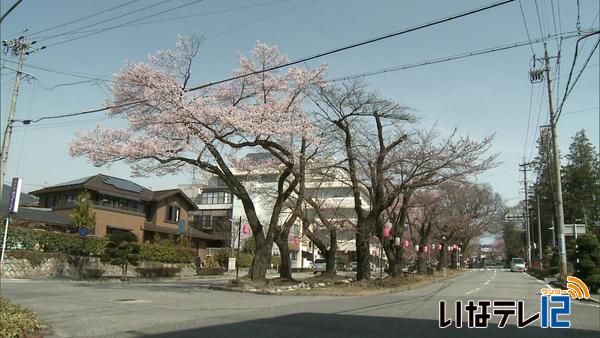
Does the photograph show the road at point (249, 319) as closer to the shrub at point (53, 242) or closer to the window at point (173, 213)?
the shrub at point (53, 242)

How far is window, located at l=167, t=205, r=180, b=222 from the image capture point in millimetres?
49000

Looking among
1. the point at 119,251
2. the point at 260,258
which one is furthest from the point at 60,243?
the point at 260,258

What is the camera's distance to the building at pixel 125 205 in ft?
132

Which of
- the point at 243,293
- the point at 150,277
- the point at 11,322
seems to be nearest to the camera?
the point at 11,322

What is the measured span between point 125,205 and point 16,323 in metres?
36.2

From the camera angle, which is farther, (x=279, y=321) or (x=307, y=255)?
(x=307, y=255)

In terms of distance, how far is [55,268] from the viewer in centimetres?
2947

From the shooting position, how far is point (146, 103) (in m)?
20.7

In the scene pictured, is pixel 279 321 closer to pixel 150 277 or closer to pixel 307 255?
pixel 150 277

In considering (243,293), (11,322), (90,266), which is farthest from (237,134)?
(90,266)

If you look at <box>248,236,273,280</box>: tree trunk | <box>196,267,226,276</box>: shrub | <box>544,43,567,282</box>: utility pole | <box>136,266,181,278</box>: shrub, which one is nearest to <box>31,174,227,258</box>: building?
<box>136,266,181,278</box>: shrub

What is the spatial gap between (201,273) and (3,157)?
1029 inches

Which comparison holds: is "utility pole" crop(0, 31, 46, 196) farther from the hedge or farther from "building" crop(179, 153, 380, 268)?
"building" crop(179, 153, 380, 268)

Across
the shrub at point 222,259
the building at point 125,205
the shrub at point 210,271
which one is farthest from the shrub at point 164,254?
the shrub at point 222,259
